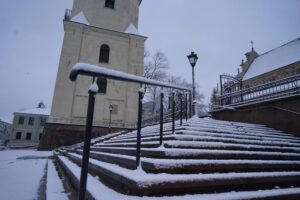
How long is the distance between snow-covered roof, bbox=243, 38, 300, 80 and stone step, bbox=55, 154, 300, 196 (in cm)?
2513

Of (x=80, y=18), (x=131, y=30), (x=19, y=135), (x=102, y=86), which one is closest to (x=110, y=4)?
(x=131, y=30)

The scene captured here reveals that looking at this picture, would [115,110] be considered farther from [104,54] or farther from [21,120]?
[21,120]

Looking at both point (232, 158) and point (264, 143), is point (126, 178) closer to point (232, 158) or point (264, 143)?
point (232, 158)

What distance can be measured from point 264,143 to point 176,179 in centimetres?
337

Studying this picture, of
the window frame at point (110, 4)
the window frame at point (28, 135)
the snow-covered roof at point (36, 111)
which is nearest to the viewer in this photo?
the window frame at point (110, 4)

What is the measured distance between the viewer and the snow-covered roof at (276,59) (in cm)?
2434

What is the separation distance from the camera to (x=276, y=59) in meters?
26.9

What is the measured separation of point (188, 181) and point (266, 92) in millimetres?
8224

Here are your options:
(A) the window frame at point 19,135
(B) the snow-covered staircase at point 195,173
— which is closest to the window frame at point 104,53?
(B) the snow-covered staircase at point 195,173

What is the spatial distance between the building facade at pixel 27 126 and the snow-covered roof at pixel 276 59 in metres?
41.9

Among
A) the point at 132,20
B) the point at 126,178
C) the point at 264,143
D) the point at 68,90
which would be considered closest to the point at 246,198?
the point at 126,178

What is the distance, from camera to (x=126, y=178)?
7.13 ft

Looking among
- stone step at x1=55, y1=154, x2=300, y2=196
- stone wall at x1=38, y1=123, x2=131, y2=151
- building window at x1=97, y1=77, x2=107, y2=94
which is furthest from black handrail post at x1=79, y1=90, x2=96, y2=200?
building window at x1=97, y1=77, x2=107, y2=94

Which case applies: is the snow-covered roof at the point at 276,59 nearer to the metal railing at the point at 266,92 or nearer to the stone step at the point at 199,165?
the metal railing at the point at 266,92
